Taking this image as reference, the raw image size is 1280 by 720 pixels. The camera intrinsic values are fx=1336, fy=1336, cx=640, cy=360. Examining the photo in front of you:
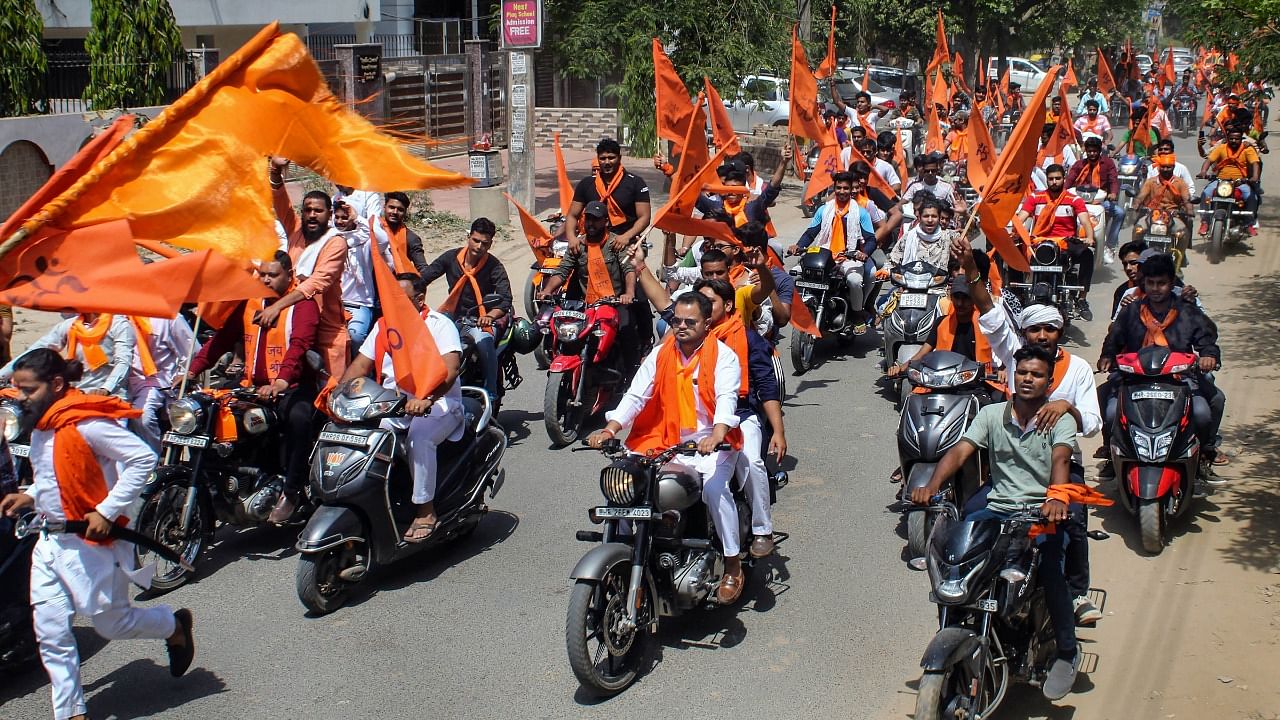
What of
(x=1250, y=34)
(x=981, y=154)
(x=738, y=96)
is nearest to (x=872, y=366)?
(x=981, y=154)

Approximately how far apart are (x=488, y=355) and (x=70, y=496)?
426 cm

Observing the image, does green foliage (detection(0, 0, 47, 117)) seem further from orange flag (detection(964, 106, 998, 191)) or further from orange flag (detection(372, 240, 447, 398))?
orange flag (detection(372, 240, 447, 398))

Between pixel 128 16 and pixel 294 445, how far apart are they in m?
15.7

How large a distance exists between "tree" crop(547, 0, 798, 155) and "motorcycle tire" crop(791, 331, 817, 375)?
9753mm

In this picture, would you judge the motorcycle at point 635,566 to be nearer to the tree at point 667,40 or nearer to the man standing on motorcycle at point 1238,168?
the man standing on motorcycle at point 1238,168

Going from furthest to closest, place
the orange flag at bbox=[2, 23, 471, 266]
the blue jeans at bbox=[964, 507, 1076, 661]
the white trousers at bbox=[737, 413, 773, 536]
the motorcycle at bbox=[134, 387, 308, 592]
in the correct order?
the motorcycle at bbox=[134, 387, 308, 592]
the white trousers at bbox=[737, 413, 773, 536]
the blue jeans at bbox=[964, 507, 1076, 661]
the orange flag at bbox=[2, 23, 471, 266]

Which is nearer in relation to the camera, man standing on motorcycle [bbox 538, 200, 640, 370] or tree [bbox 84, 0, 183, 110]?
man standing on motorcycle [bbox 538, 200, 640, 370]

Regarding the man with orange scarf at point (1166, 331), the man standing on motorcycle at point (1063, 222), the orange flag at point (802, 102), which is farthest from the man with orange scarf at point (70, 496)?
the orange flag at point (802, 102)

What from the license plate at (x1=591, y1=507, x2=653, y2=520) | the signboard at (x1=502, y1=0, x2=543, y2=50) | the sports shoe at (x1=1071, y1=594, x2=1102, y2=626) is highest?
the signboard at (x1=502, y1=0, x2=543, y2=50)

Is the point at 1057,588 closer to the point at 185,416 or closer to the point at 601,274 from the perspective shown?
the point at 185,416

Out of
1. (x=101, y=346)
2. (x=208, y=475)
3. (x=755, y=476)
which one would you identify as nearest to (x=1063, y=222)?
(x=755, y=476)

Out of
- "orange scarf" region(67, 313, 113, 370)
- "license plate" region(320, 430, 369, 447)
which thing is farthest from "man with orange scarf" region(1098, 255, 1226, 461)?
"orange scarf" region(67, 313, 113, 370)

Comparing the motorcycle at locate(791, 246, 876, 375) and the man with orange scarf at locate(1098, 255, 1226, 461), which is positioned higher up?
the man with orange scarf at locate(1098, 255, 1226, 461)

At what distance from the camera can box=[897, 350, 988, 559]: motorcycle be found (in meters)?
7.24
